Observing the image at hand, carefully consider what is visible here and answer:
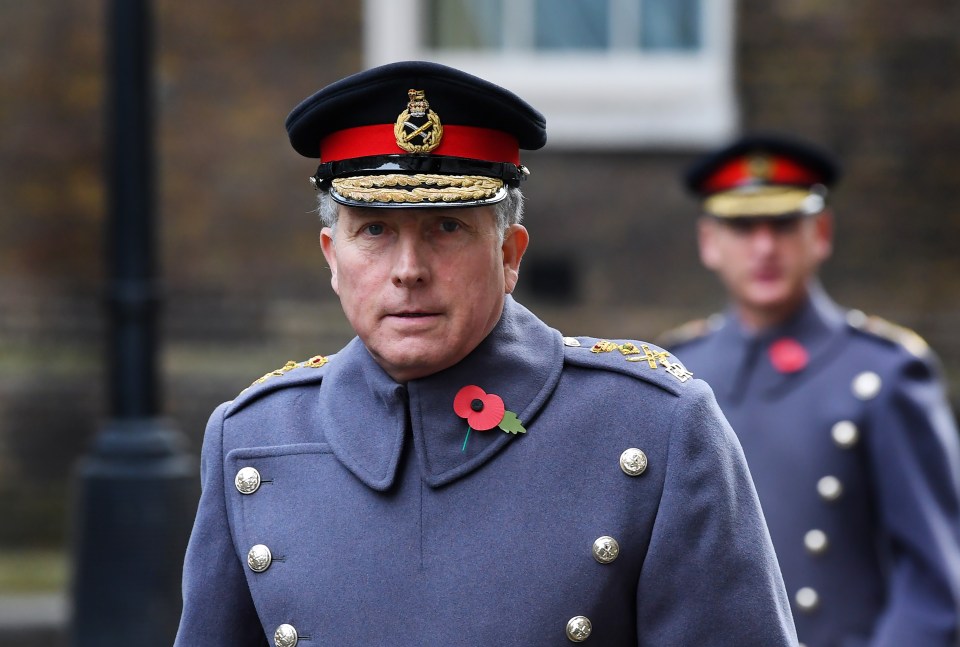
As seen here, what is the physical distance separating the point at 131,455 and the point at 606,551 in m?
3.90

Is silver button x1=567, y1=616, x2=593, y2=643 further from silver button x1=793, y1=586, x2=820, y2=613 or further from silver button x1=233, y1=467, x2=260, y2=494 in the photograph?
silver button x1=793, y1=586, x2=820, y2=613

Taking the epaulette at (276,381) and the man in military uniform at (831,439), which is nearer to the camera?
the epaulette at (276,381)

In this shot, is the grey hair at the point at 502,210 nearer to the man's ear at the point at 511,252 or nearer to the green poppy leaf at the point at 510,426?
the man's ear at the point at 511,252

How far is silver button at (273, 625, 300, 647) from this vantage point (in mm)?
2811

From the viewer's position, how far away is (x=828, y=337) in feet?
17.7

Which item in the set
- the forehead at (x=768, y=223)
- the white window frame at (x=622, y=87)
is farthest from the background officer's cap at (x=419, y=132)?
the white window frame at (x=622, y=87)

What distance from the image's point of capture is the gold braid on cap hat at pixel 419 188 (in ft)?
9.07

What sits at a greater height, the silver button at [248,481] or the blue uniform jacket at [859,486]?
the silver button at [248,481]

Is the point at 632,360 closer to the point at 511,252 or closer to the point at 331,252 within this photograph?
the point at 511,252

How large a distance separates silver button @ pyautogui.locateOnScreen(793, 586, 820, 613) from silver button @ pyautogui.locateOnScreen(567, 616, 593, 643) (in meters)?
2.34

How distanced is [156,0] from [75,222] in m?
1.31

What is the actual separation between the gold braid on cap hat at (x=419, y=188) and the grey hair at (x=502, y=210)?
5 centimetres

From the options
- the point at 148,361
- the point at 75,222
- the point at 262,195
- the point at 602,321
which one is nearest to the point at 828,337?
the point at 148,361

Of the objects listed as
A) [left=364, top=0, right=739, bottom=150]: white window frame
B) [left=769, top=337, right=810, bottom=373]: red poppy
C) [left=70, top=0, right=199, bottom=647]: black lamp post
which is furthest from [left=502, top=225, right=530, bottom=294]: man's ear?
[left=364, top=0, right=739, bottom=150]: white window frame
